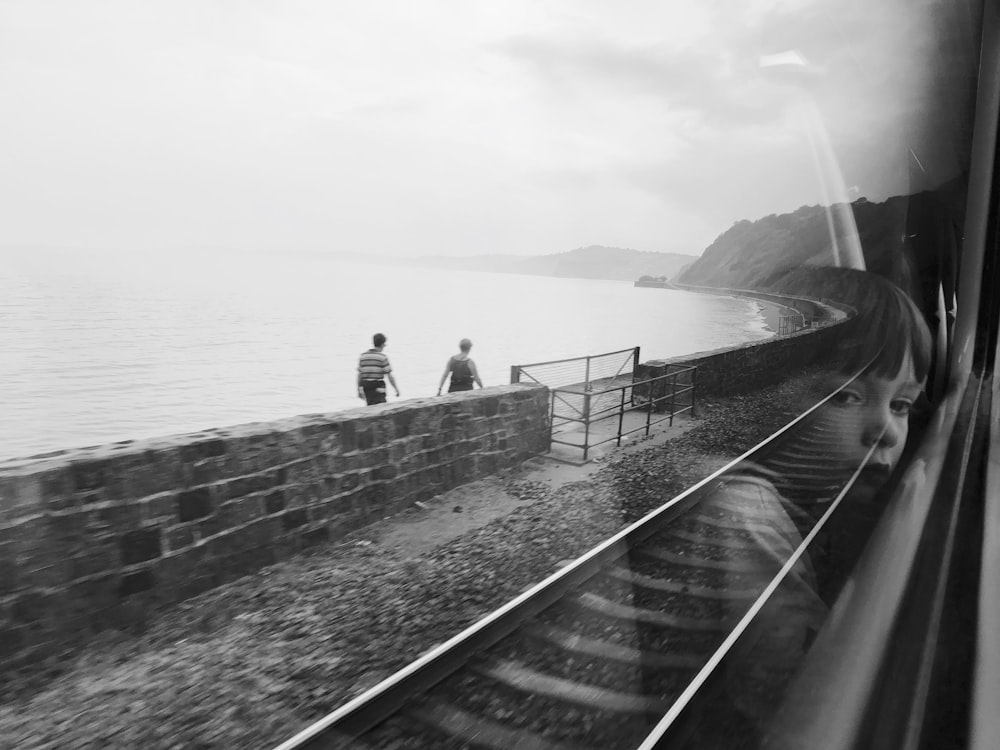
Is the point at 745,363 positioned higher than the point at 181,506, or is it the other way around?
the point at 745,363

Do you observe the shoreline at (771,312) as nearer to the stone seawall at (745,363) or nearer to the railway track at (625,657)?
the stone seawall at (745,363)

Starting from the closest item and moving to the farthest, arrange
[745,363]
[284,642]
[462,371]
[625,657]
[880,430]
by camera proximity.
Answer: [625,657] → [284,642] → [462,371] → [880,430] → [745,363]

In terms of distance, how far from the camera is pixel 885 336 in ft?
80.1

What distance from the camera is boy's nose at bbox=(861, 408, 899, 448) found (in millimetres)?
9336

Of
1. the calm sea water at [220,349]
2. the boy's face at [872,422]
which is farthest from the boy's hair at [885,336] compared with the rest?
the calm sea water at [220,349]

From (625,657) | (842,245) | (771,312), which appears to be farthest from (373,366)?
(771,312)

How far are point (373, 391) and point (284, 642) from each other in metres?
4.80

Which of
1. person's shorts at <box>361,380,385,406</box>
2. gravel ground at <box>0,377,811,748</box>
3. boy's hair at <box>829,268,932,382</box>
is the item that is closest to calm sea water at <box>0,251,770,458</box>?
boy's hair at <box>829,268,932,382</box>

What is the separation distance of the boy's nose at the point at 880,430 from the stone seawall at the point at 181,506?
24.9 feet

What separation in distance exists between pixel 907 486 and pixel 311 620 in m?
7.20

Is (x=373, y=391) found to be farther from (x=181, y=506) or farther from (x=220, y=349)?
(x=220, y=349)

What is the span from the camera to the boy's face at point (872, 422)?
26.6ft

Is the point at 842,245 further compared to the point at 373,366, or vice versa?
the point at 842,245

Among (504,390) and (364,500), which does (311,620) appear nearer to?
(364,500)
